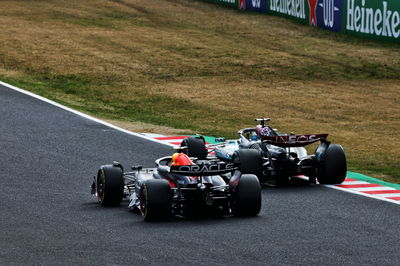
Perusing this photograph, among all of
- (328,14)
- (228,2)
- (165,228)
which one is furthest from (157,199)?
(228,2)

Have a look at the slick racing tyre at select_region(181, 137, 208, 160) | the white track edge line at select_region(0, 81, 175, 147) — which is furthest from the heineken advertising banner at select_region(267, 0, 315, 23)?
the slick racing tyre at select_region(181, 137, 208, 160)

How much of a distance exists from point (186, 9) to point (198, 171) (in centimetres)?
3470

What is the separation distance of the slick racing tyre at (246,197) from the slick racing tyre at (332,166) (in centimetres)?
335

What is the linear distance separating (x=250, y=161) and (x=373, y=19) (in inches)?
920

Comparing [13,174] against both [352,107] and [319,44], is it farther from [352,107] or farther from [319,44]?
[319,44]

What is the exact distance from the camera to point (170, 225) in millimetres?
14773

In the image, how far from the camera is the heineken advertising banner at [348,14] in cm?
3828

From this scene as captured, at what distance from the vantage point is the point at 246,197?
15086mm

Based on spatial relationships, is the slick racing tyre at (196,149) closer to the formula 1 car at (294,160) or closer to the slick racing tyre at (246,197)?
the formula 1 car at (294,160)

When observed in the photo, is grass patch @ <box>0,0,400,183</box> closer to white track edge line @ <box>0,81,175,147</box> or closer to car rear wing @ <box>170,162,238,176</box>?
white track edge line @ <box>0,81,175,147</box>

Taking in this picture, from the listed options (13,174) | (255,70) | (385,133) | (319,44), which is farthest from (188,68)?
(13,174)

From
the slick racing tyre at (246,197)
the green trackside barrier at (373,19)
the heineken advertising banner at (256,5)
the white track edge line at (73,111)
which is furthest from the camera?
the heineken advertising banner at (256,5)

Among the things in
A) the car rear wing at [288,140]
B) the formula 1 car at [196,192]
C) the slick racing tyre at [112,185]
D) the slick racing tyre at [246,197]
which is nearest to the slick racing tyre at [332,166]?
the car rear wing at [288,140]

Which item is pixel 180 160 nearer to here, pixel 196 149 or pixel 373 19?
pixel 196 149
